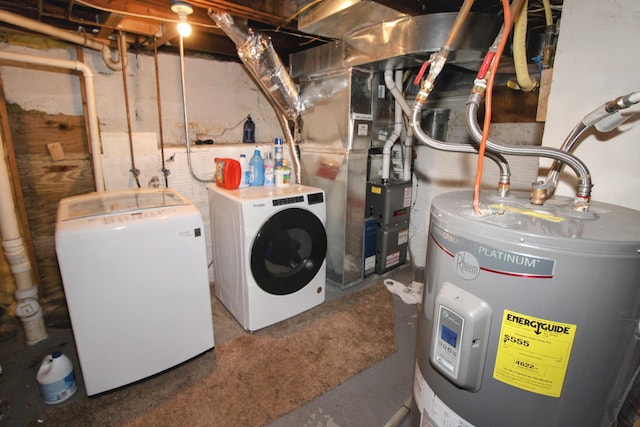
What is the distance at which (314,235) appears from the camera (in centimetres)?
215

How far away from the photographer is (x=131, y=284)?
145 centimetres

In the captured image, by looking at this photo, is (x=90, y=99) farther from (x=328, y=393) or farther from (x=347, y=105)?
(x=328, y=393)

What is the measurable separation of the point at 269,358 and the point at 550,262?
157 centimetres

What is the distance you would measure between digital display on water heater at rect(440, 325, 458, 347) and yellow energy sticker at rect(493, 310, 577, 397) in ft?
0.33

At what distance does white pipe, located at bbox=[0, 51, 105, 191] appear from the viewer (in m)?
1.76

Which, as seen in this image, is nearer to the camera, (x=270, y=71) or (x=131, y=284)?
(x=131, y=284)

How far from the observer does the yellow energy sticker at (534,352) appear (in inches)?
28.0

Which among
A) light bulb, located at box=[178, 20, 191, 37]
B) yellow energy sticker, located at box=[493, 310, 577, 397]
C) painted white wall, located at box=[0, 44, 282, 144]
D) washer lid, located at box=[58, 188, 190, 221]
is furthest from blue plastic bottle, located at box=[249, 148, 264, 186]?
yellow energy sticker, located at box=[493, 310, 577, 397]

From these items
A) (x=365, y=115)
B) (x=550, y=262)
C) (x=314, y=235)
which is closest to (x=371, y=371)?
(x=314, y=235)

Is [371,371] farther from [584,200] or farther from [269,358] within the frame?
[584,200]

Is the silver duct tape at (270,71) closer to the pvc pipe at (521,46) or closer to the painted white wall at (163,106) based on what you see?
the painted white wall at (163,106)

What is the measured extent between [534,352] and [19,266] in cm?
251

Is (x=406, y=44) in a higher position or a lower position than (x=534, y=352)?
higher

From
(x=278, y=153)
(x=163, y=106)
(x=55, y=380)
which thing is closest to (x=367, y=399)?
(x=55, y=380)
